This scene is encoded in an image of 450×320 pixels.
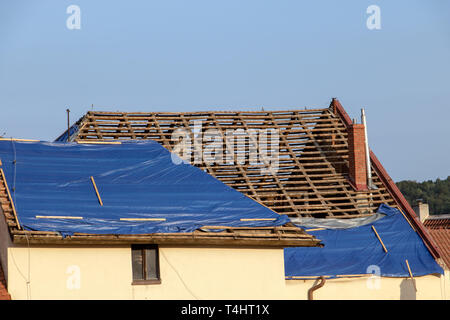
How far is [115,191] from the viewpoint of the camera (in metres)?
24.9

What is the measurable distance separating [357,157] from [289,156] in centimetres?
253

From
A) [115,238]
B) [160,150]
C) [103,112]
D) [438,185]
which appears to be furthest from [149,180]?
[438,185]

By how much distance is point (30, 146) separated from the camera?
25391 mm

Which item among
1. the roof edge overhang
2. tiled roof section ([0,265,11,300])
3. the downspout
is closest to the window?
tiled roof section ([0,265,11,300])

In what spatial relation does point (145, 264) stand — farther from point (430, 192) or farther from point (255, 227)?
point (430, 192)

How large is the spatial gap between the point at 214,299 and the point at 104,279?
3140 millimetres

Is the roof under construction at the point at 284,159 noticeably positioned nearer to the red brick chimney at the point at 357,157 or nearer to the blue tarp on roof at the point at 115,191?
the red brick chimney at the point at 357,157

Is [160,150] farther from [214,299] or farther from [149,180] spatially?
[214,299]

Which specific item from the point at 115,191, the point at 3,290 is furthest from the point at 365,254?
the point at 3,290

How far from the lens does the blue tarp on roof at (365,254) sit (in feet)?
92.7

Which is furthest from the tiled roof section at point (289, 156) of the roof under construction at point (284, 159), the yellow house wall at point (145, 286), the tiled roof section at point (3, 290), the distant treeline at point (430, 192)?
the distant treeline at point (430, 192)

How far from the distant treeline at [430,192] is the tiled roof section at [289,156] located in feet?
263

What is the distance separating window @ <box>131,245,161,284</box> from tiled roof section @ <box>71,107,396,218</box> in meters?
6.29

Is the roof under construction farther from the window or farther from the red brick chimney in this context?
the window
